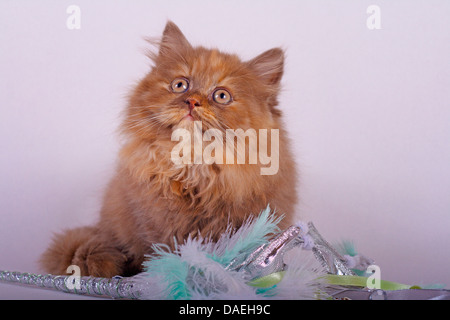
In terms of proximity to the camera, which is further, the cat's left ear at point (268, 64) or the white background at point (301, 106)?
the white background at point (301, 106)

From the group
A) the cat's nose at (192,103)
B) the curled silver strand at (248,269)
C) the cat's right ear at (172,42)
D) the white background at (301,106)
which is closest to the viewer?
the curled silver strand at (248,269)

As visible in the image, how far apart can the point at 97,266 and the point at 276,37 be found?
1.28 m

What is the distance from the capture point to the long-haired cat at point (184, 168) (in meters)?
1.51

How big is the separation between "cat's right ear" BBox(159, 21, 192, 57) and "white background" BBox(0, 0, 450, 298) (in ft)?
1.16

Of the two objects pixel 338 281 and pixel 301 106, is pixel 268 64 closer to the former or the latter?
pixel 301 106

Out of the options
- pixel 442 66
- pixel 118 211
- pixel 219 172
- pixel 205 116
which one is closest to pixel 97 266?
pixel 118 211

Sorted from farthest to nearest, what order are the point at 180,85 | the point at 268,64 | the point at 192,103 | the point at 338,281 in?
the point at 268,64 < the point at 180,85 < the point at 192,103 < the point at 338,281

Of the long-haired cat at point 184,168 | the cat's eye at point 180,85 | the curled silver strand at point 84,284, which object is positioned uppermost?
the cat's eye at point 180,85

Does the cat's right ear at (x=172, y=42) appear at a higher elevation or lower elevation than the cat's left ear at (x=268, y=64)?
higher

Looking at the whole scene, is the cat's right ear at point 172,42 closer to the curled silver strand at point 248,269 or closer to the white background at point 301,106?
the white background at point 301,106

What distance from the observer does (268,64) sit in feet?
5.55

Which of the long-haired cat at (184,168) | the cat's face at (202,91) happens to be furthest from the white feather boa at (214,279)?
the cat's face at (202,91)

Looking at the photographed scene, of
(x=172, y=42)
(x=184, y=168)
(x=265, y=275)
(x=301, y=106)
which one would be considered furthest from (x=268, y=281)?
(x=301, y=106)

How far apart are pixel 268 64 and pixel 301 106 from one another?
64 centimetres
